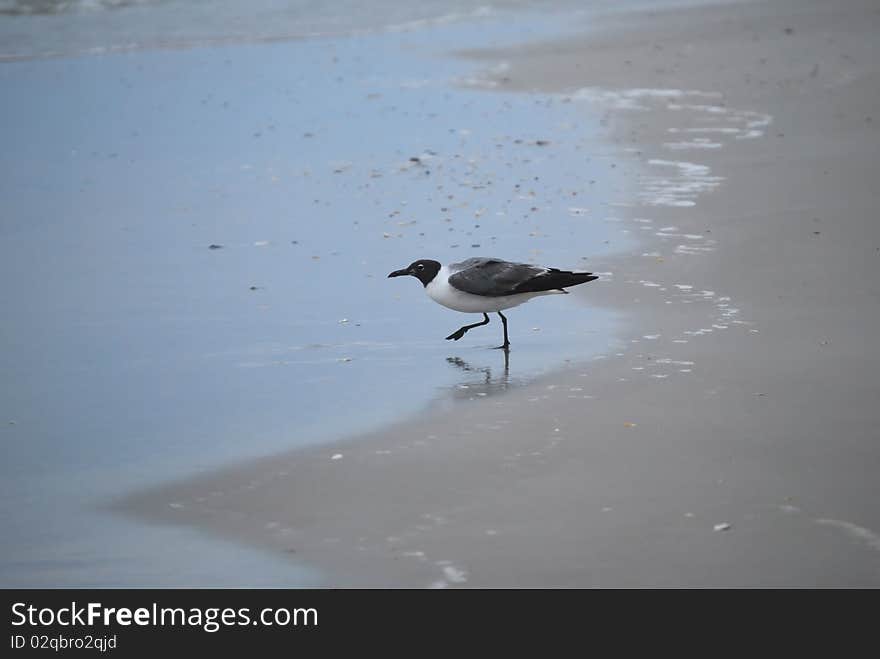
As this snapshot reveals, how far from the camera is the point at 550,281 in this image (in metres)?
8.00

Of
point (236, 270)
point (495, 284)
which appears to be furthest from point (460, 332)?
point (236, 270)

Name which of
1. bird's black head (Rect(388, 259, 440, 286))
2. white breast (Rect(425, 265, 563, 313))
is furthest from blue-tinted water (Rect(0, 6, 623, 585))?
bird's black head (Rect(388, 259, 440, 286))

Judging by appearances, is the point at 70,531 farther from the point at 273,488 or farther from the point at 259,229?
the point at 259,229

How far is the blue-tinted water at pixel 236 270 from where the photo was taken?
20.7 ft

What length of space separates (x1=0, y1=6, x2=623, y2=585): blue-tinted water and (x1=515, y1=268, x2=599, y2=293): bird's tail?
1.15 feet

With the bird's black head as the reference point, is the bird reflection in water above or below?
below

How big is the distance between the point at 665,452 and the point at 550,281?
2.07 m

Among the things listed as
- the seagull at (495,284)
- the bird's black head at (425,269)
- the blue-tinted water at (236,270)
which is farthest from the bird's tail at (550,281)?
the bird's black head at (425,269)

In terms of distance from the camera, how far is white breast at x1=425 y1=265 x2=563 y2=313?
803 centimetres

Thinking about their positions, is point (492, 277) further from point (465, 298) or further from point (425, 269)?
point (425, 269)

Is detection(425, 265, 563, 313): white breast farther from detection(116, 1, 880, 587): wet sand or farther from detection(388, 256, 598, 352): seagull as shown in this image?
detection(116, 1, 880, 587): wet sand
